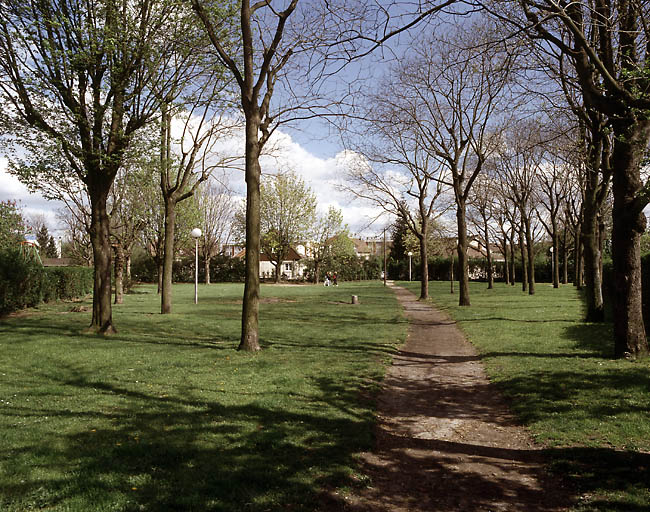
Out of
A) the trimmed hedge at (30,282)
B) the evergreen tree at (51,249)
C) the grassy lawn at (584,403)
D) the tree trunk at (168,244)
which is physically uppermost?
the evergreen tree at (51,249)

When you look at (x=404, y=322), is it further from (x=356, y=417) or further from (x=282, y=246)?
(x=282, y=246)

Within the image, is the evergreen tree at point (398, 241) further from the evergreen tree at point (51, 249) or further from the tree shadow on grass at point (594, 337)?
the evergreen tree at point (51, 249)

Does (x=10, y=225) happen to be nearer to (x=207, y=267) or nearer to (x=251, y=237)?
(x=251, y=237)

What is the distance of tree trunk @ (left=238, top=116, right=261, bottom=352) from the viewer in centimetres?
1031

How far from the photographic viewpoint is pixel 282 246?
5219cm

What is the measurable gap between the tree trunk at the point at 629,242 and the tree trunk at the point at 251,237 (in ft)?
23.6

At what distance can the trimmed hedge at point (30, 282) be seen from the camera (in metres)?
17.7

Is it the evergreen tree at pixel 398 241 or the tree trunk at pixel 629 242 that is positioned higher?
the evergreen tree at pixel 398 241

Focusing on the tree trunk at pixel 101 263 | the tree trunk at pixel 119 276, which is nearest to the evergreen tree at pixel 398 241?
the tree trunk at pixel 119 276

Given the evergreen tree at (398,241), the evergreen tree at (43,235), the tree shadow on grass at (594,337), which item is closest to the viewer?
the tree shadow on grass at (594,337)

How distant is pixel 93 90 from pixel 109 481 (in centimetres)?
1157

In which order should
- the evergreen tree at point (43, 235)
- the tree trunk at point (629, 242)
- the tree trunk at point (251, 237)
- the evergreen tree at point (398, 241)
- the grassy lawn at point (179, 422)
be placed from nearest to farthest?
the grassy lawn at point (179, 422), the tree trunk at point (629, 242), the tree trunk at point (251, 237), the evergreen tree at point (398, 241), the evergreen tree at point (43, 235)

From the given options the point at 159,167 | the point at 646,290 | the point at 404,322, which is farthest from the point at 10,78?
the point at 646,290

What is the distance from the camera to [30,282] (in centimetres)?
1992
